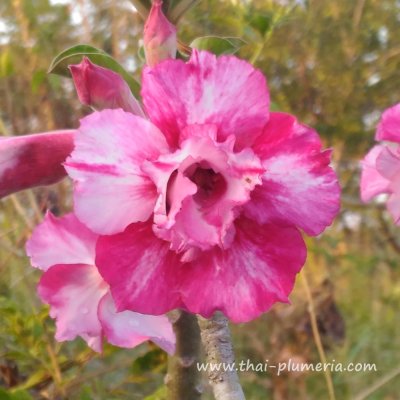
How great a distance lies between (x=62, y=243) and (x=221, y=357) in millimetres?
125

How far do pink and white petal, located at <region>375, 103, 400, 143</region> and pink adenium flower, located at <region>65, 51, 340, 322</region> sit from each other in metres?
0.15

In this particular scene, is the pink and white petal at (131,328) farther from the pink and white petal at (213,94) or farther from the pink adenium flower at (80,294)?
the pink and white petal at (213,94)

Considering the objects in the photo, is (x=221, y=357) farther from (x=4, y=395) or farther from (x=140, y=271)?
(x=4, y=395)

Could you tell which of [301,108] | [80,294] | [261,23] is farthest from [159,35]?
[301,108]

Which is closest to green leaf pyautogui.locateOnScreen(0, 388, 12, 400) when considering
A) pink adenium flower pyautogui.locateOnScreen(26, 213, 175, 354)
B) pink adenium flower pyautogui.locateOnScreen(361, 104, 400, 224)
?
pink adenium flower pyautogui.locateOnScreen(26, 213, 175, 354)

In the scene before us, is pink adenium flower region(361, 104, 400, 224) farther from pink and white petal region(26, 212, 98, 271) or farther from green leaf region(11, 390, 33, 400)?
green leaf region(11, 390, 33, 400)

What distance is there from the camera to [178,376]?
0.45m

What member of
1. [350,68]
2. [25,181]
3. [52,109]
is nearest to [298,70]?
[350,68]

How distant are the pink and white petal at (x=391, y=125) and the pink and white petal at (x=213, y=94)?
0.16 meters

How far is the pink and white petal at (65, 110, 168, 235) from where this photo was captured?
1.08ft

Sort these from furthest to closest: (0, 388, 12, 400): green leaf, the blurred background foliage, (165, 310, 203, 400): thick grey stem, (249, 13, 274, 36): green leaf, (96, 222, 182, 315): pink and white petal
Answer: the blurred background foliage → (249, 13, 274, 36): green leaf → (0, 388, 12, 400): green leaf → (165, 310, 203, 400): thick grey stem → (96, 222, 182, 315): pink and white petal

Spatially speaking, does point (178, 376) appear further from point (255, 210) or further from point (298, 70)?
point (298, 70)

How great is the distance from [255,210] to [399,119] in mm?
186

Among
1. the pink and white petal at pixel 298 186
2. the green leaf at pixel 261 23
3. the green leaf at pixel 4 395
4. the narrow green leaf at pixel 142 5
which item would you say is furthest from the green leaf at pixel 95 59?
the green leaf at pixel 261 23
